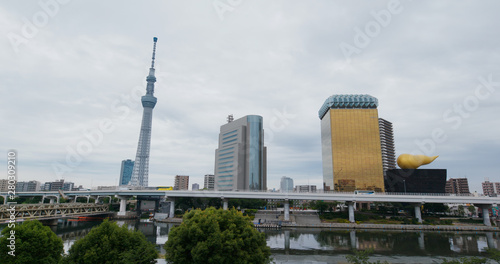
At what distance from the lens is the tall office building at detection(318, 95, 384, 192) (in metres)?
122

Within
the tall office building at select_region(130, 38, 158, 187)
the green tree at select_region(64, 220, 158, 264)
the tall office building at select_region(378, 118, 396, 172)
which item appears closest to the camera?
the green tree at select_region(64, 220, 158, 264)

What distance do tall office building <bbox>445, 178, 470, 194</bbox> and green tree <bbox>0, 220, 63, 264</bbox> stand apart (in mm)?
223934

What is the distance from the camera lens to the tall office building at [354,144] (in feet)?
402

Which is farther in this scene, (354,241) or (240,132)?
(240,132)

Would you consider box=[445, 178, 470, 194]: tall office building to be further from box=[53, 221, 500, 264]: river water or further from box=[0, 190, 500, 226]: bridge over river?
box=[53, 221, 500, 264]: river water

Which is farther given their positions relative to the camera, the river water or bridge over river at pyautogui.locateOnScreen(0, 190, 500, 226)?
bridge over river at pyautogui.locateOnScreen(0, 190, 500, 226)

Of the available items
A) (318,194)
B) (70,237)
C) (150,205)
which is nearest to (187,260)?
(70,237)

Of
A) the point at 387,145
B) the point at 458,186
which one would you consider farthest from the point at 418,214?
the point at 458,186

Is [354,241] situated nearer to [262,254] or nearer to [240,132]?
[262,254]

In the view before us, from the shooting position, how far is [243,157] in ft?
501

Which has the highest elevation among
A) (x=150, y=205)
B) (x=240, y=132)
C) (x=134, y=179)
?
(x=240, y=132)

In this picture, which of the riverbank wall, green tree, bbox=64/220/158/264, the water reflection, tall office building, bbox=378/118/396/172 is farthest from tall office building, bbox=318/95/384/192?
green tree, bbox=64/220/158/264

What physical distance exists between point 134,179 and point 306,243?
527ft

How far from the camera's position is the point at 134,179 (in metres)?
180
